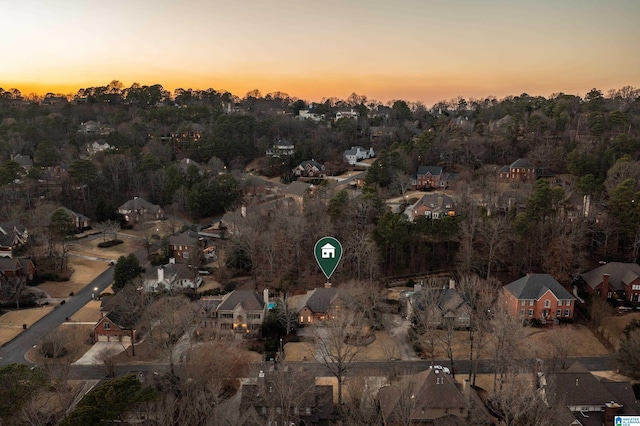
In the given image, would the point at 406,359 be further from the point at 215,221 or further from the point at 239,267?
the point at 215,221

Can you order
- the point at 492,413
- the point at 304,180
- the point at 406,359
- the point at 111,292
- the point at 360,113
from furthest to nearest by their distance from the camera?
the point at 360,113 < the point at 304,180 < the point at 111,292 < the point at 406,359 < the point at 492,413

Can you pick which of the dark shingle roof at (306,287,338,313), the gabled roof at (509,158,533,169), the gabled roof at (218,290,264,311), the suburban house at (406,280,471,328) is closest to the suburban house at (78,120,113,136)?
the gabled roof at (218,290,264,311)

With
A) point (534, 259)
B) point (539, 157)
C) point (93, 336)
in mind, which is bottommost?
point (93, 336)

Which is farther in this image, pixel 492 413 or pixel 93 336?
pixel 93 336

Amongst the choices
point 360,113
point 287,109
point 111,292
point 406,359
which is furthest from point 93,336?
point 287,109

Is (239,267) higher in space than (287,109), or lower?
lower

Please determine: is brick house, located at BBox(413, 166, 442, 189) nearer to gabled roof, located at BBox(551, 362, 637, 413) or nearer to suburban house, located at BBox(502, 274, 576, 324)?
suburban house, located at BBox(502, 274, 576, 324)

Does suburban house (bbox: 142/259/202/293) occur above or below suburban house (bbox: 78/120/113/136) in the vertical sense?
below
